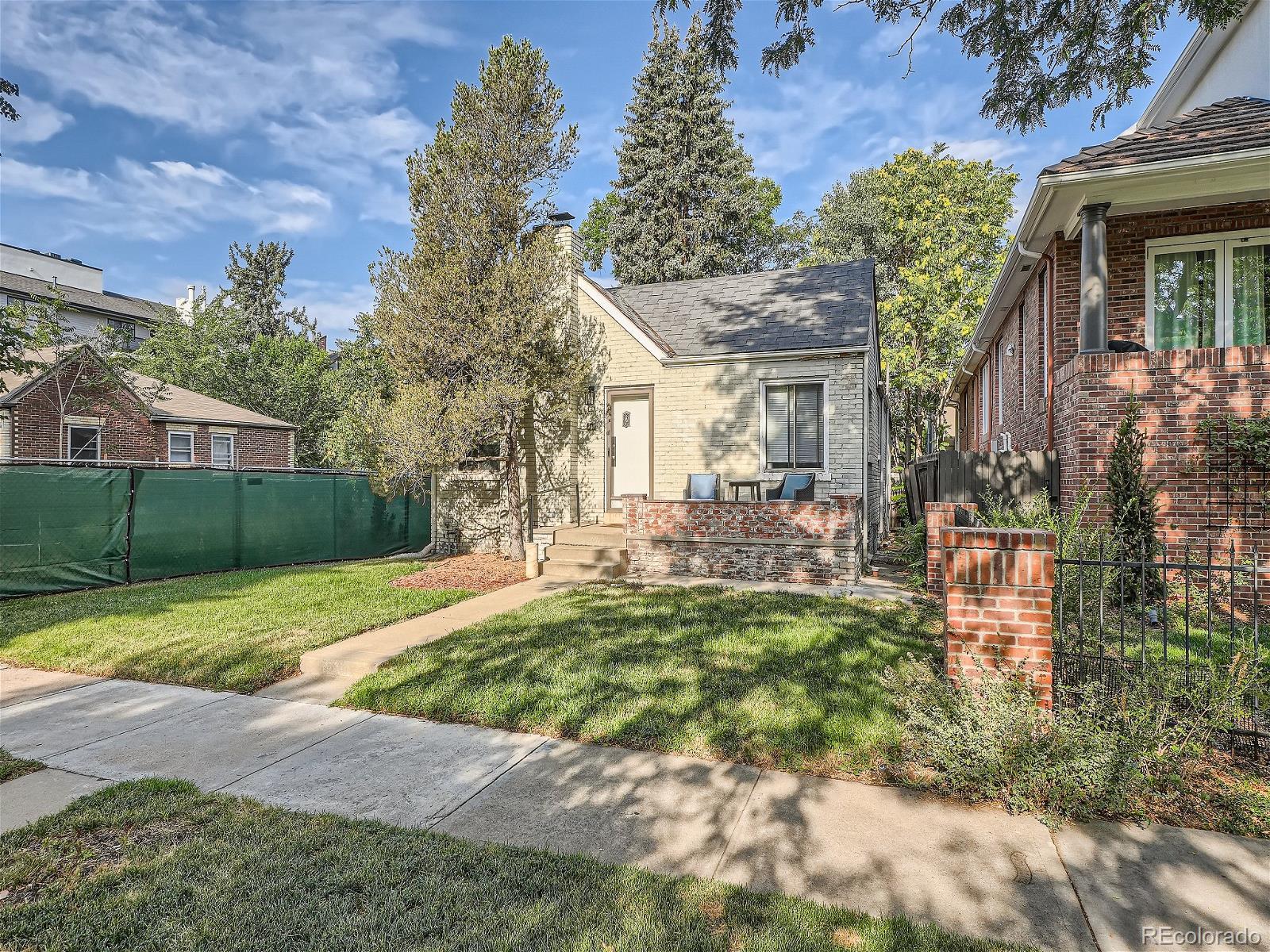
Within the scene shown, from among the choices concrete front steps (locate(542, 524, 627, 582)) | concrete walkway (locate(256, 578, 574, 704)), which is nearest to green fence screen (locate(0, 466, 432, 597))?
concrete front steps (locate(542, 524, 627, 582))

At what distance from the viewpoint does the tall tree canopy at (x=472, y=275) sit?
32.4ft

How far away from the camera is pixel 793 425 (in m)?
10.5

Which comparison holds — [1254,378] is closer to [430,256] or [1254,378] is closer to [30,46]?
[430,256]

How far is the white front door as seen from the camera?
11422 millimetres

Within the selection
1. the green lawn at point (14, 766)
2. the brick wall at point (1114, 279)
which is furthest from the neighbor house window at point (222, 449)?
the brick wall at point (1114, 279)

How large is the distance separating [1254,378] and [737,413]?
6372mm

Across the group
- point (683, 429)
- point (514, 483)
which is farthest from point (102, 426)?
point (683, 429)

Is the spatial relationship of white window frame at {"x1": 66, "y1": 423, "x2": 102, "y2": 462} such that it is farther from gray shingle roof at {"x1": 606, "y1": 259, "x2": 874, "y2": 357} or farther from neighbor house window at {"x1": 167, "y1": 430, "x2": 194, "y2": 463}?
gray shingle roof at {"x1": 606, "y1": 259, "x2": 874, "y2": 357}

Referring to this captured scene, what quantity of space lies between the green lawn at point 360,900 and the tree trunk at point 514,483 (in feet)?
26.4

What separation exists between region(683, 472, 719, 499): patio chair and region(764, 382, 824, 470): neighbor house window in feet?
3.41

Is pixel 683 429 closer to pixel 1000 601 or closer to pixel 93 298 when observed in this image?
pixel 1000 601

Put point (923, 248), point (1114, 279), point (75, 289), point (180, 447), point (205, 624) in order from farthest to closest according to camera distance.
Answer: point (75, 289) → point (923, 248) → point (180, 447) → point (1114, 279) → point (205, 624)

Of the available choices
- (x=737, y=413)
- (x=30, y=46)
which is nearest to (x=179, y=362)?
(x=30, y=46)

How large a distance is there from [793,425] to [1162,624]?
24.1 ft
